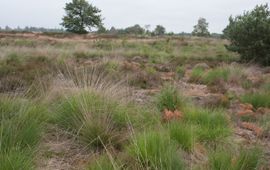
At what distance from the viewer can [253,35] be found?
671 inches

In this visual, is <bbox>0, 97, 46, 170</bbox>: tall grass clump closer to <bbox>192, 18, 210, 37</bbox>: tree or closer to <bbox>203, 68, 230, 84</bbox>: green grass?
<bbox>203, 68, 230, 84</bbox>: green grass

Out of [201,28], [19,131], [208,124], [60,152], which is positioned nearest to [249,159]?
[208,124]

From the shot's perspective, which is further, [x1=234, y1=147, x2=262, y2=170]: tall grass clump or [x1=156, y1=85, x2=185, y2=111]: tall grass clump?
[x1=156, y1=85, x2=185, y2=111]: tall grass clump

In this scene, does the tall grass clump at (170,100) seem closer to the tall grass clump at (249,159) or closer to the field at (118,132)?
the field at (118,132)

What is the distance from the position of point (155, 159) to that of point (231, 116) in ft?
10.5

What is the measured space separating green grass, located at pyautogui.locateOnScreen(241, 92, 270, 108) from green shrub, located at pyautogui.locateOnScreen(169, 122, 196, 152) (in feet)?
11.1

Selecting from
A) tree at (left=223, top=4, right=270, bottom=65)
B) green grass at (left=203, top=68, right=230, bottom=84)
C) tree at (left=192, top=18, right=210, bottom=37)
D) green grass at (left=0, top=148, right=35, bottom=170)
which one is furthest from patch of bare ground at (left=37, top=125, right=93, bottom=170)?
tree at (left=192, top=18, right=210, bottom=37)

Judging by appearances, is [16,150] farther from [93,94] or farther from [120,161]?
[93,94]

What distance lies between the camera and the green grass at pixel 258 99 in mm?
7496

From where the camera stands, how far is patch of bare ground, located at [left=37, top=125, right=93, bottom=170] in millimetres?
3979

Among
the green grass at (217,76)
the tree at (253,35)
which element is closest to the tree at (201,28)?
the tree at (253,35)

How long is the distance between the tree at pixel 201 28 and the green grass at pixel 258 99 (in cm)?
6149

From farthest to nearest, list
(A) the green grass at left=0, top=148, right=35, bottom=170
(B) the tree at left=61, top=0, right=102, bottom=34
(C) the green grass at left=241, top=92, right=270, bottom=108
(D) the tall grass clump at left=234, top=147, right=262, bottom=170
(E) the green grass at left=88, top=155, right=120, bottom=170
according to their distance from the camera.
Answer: (B) the tree at left=61, top=0, right=102, bottom=34 < (C) the green grass at left=241, top=92, right=270, bottom=108 < (D) the tall grass clump at left=234, top=147, right=262, bottom=170 < (E) the green grass at left=88, top=155, right=120, bottom=170 < (A) the green grass at left=0, top=148, right=35, bottom=170

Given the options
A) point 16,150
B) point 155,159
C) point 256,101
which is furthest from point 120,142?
point 256,101
